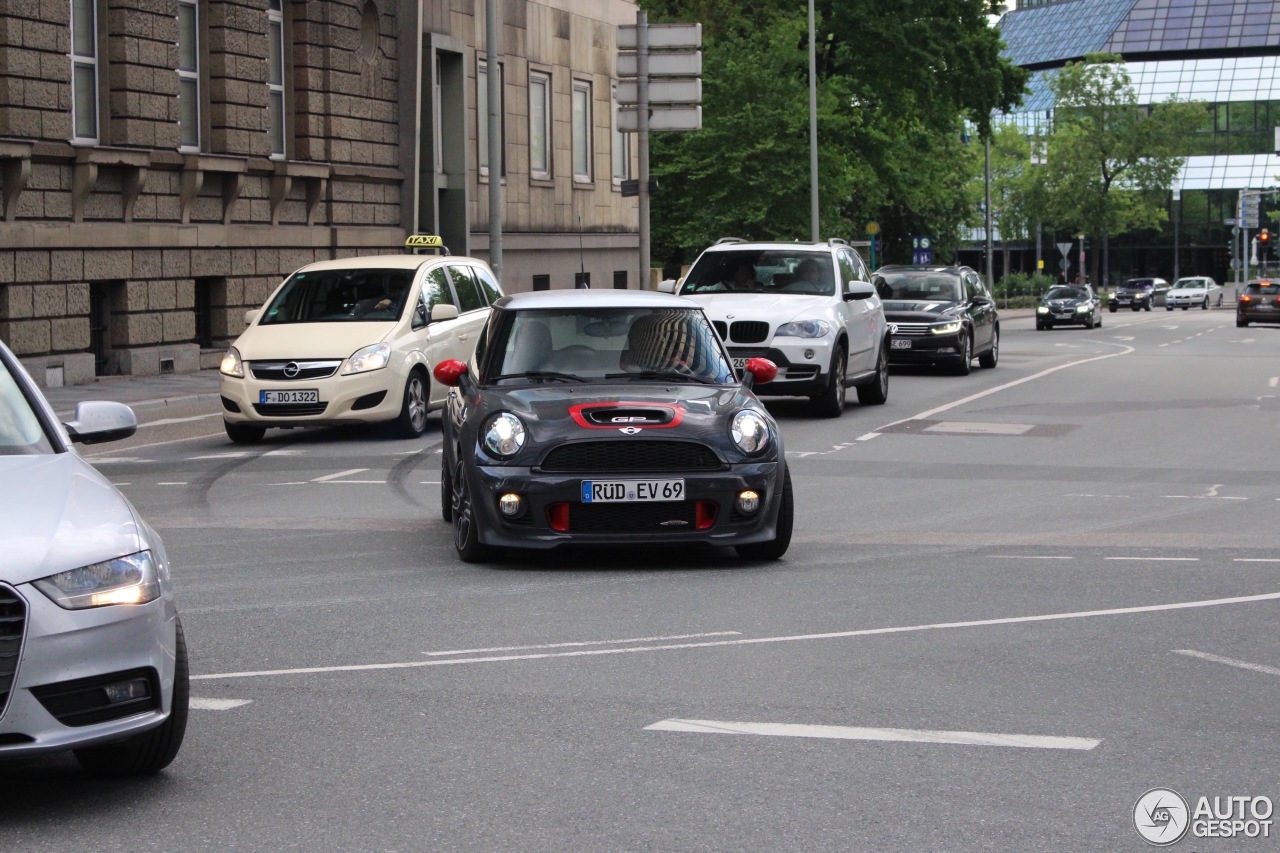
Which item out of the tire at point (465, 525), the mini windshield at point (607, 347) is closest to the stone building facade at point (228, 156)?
the mini windshield at point (607, 347)

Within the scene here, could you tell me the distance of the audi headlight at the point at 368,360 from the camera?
18172 millimetres

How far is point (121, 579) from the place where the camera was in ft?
17.7

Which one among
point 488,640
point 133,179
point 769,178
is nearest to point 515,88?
point 769,178

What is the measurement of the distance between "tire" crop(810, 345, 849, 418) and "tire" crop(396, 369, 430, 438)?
14.1 ft

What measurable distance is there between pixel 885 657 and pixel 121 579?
3.37 m

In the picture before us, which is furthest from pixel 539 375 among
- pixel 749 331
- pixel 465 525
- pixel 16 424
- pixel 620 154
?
pixel 620 154

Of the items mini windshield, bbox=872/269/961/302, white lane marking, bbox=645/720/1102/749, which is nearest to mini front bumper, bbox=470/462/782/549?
white lane marking, bbox=645/720/1102/749

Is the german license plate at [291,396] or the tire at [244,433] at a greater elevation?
the german license plate at [291,396]

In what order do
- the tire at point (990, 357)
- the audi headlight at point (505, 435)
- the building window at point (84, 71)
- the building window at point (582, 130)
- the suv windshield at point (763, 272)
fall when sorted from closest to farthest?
1. the audi headlight at point (505, 435)
2. the suv windshield at point (763, 272)
3. the building window at point (84, 71)
4. the tire at point (990, 357)
5. the building window at point (582, 130)

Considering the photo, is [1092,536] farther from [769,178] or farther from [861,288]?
[769,178]

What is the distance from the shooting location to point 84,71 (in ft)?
89.8

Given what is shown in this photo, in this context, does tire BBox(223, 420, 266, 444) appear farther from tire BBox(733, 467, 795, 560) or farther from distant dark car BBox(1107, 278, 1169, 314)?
distant dark car BBox(1107, 278, 1169, 314)

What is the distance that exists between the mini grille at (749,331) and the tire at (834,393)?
0.81 m

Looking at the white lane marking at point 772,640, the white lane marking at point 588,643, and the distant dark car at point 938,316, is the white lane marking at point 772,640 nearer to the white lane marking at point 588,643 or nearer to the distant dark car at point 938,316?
the white lane marking at point 588,643
